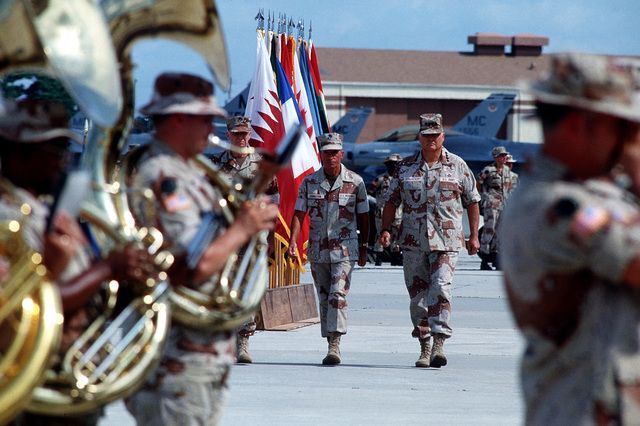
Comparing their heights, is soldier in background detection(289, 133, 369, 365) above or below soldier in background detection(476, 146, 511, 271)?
above

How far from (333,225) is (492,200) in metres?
11.5

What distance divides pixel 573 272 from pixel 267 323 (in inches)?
326

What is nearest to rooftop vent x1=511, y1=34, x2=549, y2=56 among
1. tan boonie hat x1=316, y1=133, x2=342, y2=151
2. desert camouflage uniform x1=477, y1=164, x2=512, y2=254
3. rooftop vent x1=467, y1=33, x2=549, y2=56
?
rooftop vent x1=467, y1=33, x2=549, y2=56

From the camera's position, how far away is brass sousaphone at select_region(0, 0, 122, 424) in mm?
2596

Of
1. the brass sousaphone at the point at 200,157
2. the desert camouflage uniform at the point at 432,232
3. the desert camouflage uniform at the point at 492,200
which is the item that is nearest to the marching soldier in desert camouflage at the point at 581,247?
the brass sousaphone at the point at 200,157

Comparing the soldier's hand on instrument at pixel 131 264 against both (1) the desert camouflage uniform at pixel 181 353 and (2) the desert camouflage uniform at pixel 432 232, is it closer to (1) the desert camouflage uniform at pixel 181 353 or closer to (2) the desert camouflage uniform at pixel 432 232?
(1) the desert camouflage uniform at pixel 181 353

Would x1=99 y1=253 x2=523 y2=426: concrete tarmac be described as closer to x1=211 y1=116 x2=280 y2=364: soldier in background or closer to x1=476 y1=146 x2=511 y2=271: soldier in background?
x1=211 y1=116 x2=280 y2=364: soldier in background

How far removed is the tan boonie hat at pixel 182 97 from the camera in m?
3.59

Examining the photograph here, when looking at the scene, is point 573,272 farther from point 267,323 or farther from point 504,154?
point 504,154

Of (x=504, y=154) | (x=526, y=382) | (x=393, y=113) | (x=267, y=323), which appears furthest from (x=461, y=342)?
(x=393, y=113)

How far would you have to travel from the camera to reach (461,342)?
986 centimetres

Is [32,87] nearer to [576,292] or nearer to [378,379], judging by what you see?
[576,292]

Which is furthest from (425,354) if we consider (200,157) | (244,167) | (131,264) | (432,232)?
(131,264)

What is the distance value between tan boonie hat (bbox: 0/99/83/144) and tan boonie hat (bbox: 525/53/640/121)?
1502 millimetres
